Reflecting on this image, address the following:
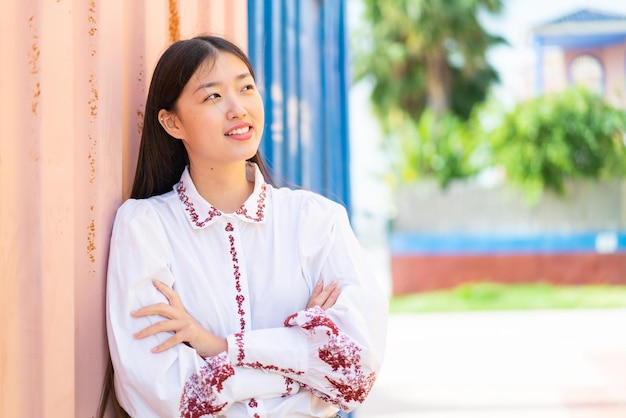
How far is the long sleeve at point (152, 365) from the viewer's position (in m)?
1.76

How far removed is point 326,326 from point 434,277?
14.1 metres

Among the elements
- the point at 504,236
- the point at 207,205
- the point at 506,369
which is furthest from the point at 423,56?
the point at 207,205

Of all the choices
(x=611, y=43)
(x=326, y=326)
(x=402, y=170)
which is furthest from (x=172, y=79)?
(x=611, y=43)

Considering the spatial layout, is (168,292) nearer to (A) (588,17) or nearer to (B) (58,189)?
(B) (58,189)

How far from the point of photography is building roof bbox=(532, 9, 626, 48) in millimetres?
21719

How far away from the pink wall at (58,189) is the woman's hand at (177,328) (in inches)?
6.0

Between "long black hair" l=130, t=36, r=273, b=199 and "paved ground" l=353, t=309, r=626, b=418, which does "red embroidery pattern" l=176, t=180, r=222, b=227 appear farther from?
"paved ground" l=353, t=309, r=626, b=418

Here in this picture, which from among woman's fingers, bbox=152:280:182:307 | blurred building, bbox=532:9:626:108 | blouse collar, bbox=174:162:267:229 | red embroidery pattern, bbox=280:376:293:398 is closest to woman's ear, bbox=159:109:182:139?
blouse collar, bbox=174:162:267:229

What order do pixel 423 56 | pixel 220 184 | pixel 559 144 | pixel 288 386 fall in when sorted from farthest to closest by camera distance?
pixel 423 56 → pixel 559 144 → pixel 220 184 → pixel 288 386

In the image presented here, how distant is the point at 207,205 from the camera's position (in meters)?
2.01

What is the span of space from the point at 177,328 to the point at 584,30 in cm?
2223

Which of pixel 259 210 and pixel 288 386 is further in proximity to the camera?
pixel 259 210

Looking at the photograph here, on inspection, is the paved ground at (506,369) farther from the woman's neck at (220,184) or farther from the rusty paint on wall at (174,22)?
the rusty paint on wall at (174,22)

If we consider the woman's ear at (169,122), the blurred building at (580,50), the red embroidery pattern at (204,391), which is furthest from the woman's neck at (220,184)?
the blurred building at (580,50)
